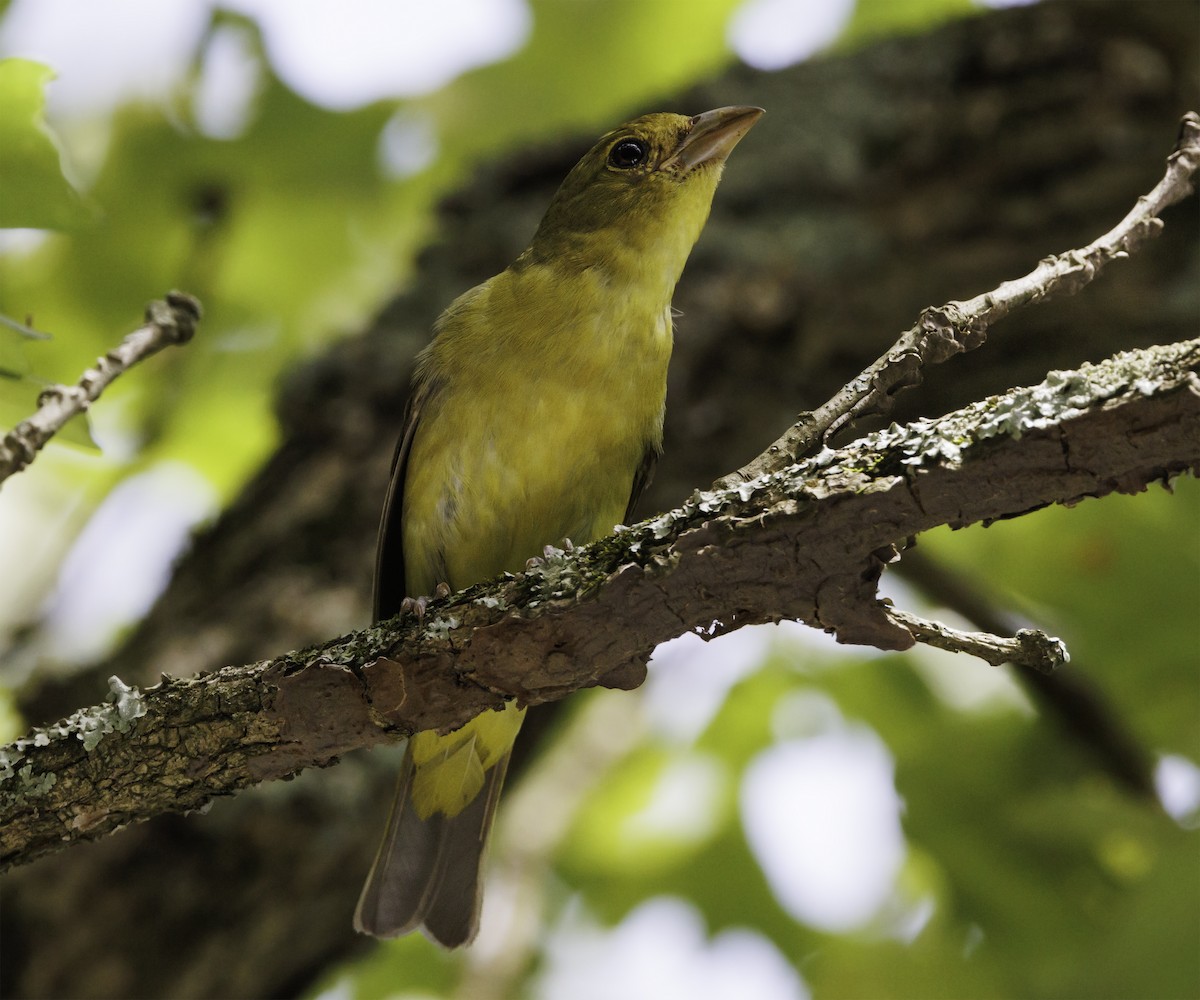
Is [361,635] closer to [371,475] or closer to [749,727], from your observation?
[371,475]

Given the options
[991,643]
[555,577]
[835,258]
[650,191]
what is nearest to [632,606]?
[555,577]

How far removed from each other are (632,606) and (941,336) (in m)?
0.67

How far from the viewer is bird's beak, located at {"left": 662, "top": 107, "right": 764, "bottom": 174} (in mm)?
4176

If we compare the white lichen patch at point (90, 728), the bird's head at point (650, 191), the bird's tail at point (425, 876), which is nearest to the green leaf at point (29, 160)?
the white lichen patch at point (90, 728)

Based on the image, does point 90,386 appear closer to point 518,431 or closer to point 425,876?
point 518,431

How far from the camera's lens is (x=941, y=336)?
210 cm

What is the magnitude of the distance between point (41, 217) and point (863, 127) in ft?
13.5

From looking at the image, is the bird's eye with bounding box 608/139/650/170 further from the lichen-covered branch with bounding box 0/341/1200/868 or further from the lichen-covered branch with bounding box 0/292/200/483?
the lichen-covered branch with bounding box 0/341/1200/868

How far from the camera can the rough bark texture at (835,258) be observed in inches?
187

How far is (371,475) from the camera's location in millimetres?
4859

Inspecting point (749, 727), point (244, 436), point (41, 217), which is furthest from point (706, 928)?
point (41, 217)

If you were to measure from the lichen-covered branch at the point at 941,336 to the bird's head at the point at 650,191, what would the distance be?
6.66ft

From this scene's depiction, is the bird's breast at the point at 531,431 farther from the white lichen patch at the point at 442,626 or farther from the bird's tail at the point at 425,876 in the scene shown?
the white lichen patch at the point at 442,626

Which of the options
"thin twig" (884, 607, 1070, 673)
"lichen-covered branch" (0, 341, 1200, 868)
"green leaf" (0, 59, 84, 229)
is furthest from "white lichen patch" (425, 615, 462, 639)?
"green leaf" (0, 59, 84, 229)
